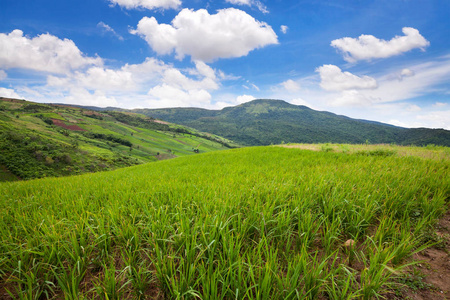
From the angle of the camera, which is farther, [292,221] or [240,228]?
[292,221]

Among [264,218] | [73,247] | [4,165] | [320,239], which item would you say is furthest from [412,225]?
[4,165]

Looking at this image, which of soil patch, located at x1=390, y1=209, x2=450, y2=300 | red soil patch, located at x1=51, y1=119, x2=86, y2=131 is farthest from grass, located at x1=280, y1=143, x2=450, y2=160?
red soil patch, located at x1=51, y1=119, x2=86, y2=131

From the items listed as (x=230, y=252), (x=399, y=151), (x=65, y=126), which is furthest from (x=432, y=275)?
(x=65, y=126)

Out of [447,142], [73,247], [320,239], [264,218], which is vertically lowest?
[73,247]

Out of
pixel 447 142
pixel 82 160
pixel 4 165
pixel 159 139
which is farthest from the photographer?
pixel 159 139

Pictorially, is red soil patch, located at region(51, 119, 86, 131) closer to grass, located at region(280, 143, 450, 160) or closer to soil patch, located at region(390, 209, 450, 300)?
grass, located at region(280, 143, 450, 160)

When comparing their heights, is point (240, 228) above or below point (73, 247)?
above

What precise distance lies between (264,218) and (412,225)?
259cm

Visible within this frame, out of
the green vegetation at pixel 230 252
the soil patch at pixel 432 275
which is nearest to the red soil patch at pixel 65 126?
the green vegetation at pixel 230 252

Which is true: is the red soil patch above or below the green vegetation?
below

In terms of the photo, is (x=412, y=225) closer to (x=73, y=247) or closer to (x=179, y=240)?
(x=179, y=240)

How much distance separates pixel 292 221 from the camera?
3012 mm

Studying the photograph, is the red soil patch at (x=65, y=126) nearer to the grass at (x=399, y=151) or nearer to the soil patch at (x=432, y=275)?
the grass at (x=399, y=151)

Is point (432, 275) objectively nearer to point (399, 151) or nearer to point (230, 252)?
point (230, 252)
